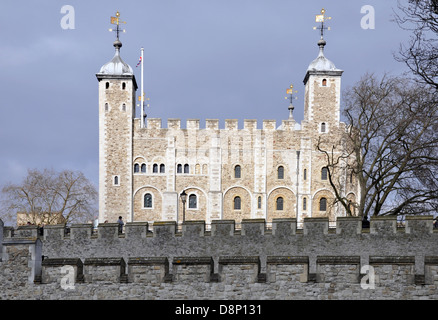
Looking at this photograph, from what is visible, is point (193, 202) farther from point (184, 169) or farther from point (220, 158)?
point (220, 158)

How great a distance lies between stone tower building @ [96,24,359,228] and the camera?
57000mm

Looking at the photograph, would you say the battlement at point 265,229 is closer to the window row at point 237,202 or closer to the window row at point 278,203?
the window row at point 237,202

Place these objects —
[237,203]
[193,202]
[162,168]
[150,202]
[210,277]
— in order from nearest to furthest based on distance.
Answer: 1. [210,277]
2. [150,202]
3. [193,202]
4. [162,168]
5. [237,203]

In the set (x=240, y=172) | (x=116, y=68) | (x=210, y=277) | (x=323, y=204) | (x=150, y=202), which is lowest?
(x=210, y=277)

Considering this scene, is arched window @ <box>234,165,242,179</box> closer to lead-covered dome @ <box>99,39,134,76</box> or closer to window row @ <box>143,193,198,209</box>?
window row @ <box>143,193,198,209</box>

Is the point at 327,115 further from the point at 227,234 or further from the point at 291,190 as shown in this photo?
the point at 227,234

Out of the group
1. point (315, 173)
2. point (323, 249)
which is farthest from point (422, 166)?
point (315, 173)

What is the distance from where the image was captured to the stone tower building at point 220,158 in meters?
57.0

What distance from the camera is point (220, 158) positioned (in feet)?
190

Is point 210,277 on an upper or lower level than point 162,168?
lower

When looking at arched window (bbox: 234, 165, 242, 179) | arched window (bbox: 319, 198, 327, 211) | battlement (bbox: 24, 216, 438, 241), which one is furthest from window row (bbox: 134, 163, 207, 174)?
battlement (bbox: 24, 216, 438, 241)

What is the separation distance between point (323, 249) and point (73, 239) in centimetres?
686

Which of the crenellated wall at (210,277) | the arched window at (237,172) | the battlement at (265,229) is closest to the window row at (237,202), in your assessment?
the arched window at (237,172)

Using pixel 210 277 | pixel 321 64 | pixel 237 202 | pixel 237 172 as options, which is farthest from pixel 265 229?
pixel 321 64
